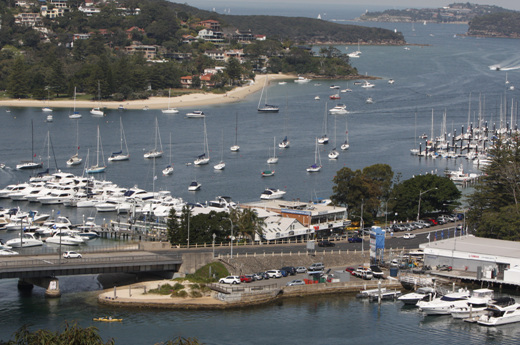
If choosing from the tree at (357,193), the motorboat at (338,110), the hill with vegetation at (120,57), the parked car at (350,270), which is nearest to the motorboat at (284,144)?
the motorboat at (338,110)

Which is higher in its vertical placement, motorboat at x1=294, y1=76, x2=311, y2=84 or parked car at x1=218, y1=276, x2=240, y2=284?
motorboat at x1=294, y1=76, x2=311, y2=84

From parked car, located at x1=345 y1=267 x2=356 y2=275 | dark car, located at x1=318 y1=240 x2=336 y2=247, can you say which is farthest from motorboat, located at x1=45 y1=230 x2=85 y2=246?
parked car, located at x1=345 y1=267 x2=356 y2=275

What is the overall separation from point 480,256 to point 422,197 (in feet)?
44.0

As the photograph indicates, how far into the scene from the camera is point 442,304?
4606 centimetres

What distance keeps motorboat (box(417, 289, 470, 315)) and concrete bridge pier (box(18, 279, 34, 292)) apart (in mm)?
20875

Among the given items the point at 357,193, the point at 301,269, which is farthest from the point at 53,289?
the point at 357,193

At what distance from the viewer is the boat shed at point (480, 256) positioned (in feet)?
167

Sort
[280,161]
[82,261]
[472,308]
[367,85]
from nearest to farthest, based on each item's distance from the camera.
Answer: [472,308] < [82,261] < [280,161] < [367,85]

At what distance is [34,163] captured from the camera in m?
88.1

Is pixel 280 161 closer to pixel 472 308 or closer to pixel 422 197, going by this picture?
pixel 422 197

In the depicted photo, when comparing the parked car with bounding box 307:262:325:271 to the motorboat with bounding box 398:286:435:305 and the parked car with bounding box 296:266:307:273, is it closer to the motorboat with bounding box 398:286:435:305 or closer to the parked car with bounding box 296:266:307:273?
the parked car with bounding box 296:266:307:273

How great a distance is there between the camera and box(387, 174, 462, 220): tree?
64.1 metres

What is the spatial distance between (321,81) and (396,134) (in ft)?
231

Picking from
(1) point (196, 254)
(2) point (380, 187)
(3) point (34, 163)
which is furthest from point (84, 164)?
(1) point (196, 254)
